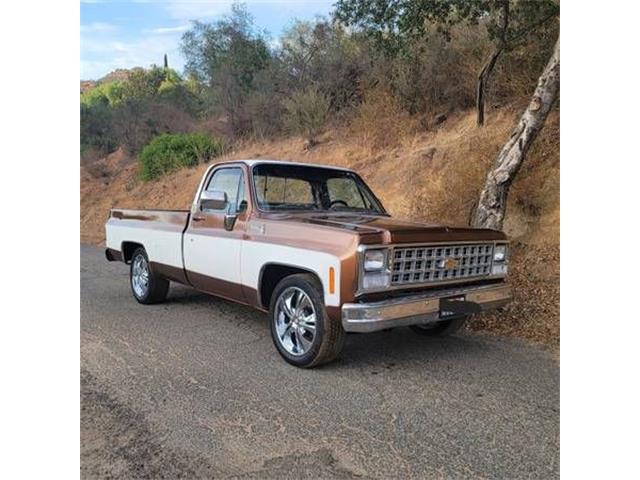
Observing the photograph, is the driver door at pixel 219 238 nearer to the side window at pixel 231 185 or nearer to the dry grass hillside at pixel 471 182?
the side window at pixel 231 185

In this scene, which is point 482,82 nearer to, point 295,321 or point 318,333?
point 295,321

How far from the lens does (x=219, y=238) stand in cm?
566

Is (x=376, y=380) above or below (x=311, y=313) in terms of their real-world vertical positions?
below

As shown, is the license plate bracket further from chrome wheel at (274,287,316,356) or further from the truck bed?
the truck bed

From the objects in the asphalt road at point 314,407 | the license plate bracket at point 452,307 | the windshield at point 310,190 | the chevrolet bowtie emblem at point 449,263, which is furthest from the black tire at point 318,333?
the windshield at point 310,190

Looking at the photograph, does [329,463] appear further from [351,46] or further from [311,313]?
[351,46]

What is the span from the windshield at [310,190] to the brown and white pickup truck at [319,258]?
0.01 metres

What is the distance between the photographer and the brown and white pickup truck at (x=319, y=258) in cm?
416

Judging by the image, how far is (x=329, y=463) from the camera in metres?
3.09

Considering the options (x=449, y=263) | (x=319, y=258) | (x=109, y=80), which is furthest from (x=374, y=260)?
(x=109, y=80)

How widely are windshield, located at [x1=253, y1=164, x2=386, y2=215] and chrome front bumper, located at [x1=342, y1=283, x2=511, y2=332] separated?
5.32ft

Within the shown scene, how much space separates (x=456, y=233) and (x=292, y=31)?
48.4 ft

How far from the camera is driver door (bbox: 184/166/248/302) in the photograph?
5453mm
